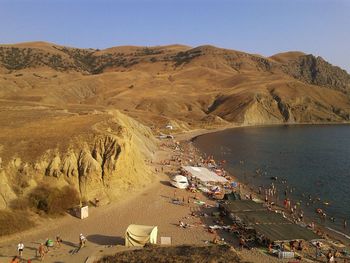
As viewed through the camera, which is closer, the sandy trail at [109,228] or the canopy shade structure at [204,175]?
the sandy trail at [109,228]

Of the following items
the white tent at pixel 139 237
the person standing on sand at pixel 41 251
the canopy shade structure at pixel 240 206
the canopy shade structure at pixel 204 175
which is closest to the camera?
the person standing on sand at pixel 41 251

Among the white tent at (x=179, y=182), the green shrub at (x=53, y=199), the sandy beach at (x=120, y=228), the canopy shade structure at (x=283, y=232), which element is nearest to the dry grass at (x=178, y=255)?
the sandy beach at (x=120, y=228)

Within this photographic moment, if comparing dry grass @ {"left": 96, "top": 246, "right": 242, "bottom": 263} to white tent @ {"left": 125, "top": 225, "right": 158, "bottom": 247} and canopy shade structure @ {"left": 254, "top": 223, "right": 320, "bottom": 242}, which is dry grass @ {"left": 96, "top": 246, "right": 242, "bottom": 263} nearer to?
white tent @ {"left": 125, "top": 225, "right": 158, "bottom": 247}

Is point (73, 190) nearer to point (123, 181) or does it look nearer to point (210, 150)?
point (123, 181)

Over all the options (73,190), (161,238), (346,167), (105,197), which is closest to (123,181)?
(105,197)

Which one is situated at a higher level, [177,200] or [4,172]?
[4,172]

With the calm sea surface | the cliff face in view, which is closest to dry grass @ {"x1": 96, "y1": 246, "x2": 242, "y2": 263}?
the cliff face

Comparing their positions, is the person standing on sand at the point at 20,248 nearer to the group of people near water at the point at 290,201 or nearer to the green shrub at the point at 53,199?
the green shrub at the point at 53,199
